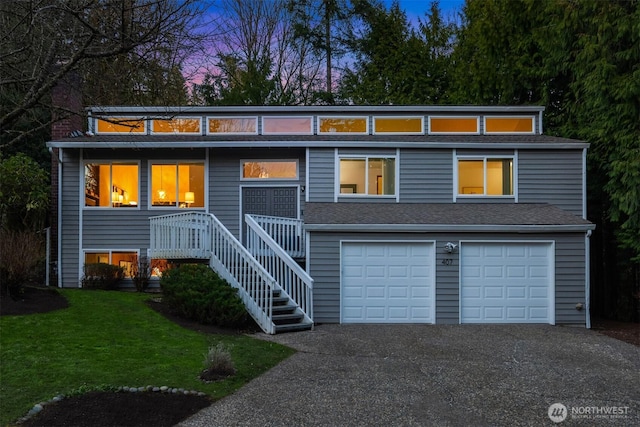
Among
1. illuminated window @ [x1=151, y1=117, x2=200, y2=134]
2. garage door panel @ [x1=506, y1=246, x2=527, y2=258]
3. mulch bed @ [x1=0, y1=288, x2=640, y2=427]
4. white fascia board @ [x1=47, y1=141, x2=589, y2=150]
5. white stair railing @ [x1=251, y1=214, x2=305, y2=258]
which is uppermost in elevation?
illuminated window @ [x1=151, y1=117, x2=200, y2=134]

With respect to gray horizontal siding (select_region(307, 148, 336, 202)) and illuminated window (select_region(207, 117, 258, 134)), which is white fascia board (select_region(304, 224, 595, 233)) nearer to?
gray horizontal siding (select_region(307, 148, 336, 202))

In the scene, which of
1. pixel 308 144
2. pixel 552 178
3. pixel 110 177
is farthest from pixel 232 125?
pixel 552 178

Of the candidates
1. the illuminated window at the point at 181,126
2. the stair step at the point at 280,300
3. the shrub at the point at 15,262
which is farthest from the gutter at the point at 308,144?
the stair step at the point at 280,300

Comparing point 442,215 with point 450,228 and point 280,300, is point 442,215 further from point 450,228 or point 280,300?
point 280,300

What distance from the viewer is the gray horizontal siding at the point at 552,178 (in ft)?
40.9

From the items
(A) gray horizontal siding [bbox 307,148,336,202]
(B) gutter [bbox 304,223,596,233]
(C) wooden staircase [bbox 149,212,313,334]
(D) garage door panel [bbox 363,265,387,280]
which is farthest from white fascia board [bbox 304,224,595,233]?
(A) gray horizontal siding [bbox 307,148,336,202]

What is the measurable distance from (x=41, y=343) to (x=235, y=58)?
18.6 metres

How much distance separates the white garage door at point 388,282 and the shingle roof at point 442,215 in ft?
1.81

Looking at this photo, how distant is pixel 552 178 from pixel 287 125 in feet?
24.3

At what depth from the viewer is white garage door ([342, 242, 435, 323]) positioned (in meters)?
10.7

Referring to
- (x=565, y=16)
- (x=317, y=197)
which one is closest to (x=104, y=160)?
(x=317, y=197)

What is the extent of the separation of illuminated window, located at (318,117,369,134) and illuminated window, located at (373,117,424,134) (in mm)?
376

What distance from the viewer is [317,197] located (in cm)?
1261

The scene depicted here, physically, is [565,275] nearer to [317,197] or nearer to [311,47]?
[317,197]
